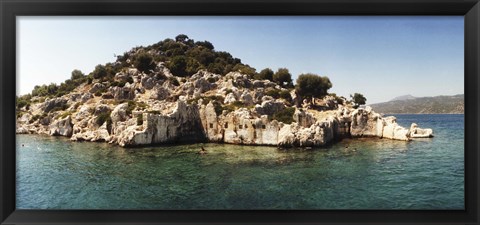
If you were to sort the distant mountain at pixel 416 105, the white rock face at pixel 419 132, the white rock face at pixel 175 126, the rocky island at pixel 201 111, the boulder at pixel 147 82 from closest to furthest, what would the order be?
the distant mountain at pixel 416 105 → the white rock face at pixel 419 132 → the rocky island at pixel 201 111 → the white rock face at pixel 175 126 → the boulder at pixel 147 82

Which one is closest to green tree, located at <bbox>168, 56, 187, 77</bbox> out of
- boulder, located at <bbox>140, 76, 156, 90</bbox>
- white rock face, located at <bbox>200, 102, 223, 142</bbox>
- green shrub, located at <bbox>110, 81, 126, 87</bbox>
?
boulder, located at <bbox>140, 76, 156, 90</bbox>

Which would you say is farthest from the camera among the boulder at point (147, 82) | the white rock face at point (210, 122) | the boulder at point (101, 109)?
the boulder at point (147, 82)

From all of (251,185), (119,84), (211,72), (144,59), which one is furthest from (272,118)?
(119,84)

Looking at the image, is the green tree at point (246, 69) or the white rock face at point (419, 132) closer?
the green tree at point (246, 69)

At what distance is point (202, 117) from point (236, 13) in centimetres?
592

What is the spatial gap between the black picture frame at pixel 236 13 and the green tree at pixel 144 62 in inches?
214

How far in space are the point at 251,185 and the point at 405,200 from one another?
7.45 ft

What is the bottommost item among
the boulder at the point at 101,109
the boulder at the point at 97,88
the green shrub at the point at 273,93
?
the boulder at the point at 101,109

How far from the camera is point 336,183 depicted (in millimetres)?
4359

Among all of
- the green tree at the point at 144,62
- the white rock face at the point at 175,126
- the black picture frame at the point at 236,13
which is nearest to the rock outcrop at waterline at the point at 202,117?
the white rock face at the point at 175,126

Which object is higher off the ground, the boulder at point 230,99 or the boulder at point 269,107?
the boulder at point 230,99

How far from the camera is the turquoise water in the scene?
366 cm

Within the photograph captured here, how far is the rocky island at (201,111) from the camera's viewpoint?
7.24 m

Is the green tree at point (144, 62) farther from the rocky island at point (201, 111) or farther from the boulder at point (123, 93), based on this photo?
the boulder at point (123, 93)
